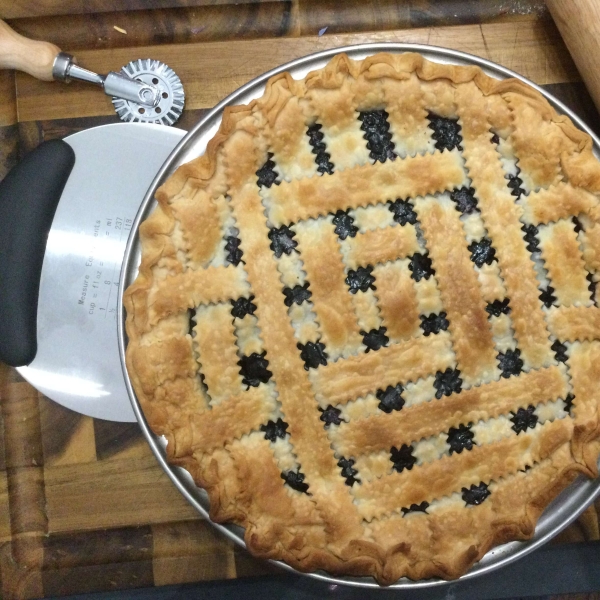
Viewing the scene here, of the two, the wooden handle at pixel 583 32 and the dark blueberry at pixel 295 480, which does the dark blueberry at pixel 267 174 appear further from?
the wooden handle at pixel 583 32

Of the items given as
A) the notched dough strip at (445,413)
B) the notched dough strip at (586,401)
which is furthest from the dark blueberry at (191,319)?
A: the notched dough strip at (586,401)

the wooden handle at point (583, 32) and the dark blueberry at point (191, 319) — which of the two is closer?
the dark blueberry at point (191, 319)

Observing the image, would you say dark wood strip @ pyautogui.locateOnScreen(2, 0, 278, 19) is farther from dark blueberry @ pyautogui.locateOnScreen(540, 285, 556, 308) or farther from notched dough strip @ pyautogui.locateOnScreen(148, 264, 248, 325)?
dark blueberry @ pyautogui.locateOnScreen(540, 285, 556, 308)

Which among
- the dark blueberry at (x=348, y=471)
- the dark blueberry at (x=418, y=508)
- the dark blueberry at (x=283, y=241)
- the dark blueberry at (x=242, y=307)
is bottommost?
the dark blueberry at (x=418, y=508)

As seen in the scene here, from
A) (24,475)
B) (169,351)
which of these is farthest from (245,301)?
(24,475)

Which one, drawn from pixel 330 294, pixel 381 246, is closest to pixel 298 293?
pixel 330 294

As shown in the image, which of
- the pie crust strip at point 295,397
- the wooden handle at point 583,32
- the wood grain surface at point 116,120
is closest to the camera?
the pie crust strip at point 295,397

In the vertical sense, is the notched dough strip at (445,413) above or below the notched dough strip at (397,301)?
below

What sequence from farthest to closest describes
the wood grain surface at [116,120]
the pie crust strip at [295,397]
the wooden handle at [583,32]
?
the wood grain surface at [116,120], the wooden handle at [583,32], the pie crust strip at [295,397]
